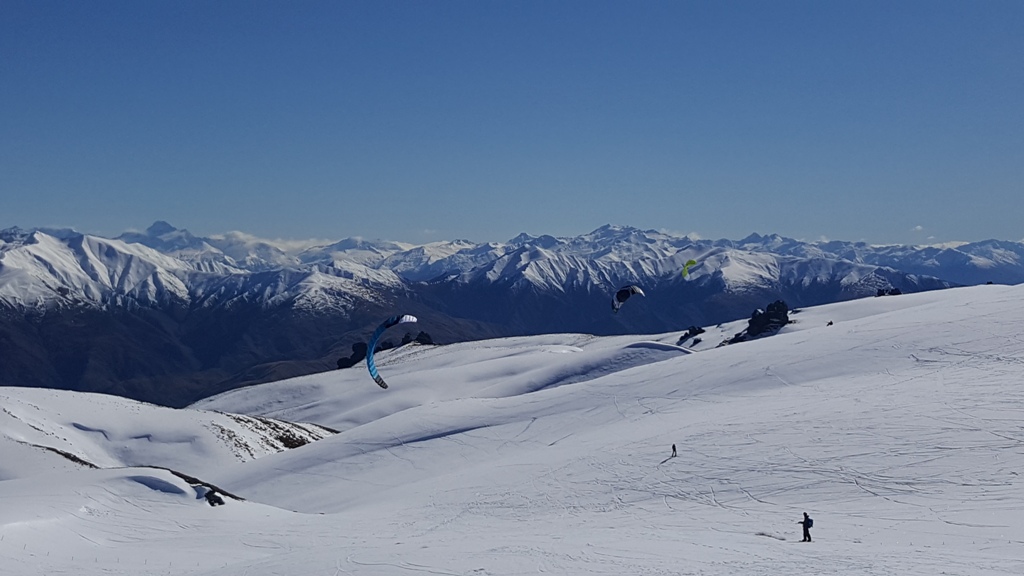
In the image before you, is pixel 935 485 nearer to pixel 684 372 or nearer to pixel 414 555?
pixel 414 555

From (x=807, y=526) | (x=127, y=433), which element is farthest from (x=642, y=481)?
(x=127, y=433)

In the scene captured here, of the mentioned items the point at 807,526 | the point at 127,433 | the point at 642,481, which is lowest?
the point at 127,433

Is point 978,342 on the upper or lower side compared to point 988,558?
upper

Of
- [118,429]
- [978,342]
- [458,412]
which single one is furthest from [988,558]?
[118,429]

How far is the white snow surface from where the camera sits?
21.6 m

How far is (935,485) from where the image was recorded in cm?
2681

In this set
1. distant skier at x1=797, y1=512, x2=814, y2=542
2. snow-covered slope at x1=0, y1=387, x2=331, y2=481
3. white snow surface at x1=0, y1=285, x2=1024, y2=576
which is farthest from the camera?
snow-covered slope at x1=0, y1=387, x2=331, y2=481

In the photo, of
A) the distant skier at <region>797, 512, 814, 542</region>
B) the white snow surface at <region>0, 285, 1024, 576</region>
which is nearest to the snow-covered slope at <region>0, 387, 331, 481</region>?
the white snow surface at <region>0, 285, 1024, 576</region>

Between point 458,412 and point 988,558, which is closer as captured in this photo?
point 988,558

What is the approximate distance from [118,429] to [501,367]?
42.6 m

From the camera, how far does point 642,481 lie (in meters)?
32.2

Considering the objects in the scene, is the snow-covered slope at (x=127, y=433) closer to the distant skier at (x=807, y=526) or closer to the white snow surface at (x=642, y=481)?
the white snow surface at (x=642, y=481)

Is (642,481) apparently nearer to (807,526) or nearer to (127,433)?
(807,526)

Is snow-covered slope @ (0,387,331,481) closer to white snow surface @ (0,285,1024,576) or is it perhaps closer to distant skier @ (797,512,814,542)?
white snow surface @ (0,285,1024,576)
